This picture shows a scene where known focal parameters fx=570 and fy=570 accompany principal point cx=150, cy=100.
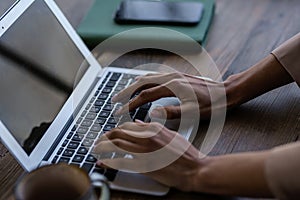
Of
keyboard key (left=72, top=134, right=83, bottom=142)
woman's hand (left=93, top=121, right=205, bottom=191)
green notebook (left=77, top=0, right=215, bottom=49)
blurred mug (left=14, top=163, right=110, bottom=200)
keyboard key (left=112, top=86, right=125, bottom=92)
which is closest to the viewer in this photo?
blurred mug (left=14, top=163, right=110, bottom=200)

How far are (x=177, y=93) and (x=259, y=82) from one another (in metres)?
0.15

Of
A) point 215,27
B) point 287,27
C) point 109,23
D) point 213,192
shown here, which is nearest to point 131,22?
point 109,23

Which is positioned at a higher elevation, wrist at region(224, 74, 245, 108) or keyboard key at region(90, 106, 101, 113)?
keyboard key at region(90, 106, 101, 113)

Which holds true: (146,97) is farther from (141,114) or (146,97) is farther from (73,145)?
(73,145)

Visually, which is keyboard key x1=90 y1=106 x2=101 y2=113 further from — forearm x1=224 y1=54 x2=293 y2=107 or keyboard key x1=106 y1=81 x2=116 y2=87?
forearm x1=224 y1=54 x2=293 y2=107

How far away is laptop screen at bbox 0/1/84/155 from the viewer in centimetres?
91

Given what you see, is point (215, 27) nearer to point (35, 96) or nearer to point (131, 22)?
point (131, 22)

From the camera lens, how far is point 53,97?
99 cm

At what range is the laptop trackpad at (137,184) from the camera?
830 millimetres

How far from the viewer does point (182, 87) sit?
3.28 feet

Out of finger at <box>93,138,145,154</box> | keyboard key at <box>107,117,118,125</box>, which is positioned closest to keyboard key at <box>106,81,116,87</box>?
keyboard key at <box>107,117,118,125</box>

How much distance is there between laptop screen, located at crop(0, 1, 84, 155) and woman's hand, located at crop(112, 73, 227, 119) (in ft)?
0.38

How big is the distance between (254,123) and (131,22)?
397 millimetres

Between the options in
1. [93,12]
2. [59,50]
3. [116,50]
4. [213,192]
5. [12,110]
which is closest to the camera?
[213,192]
